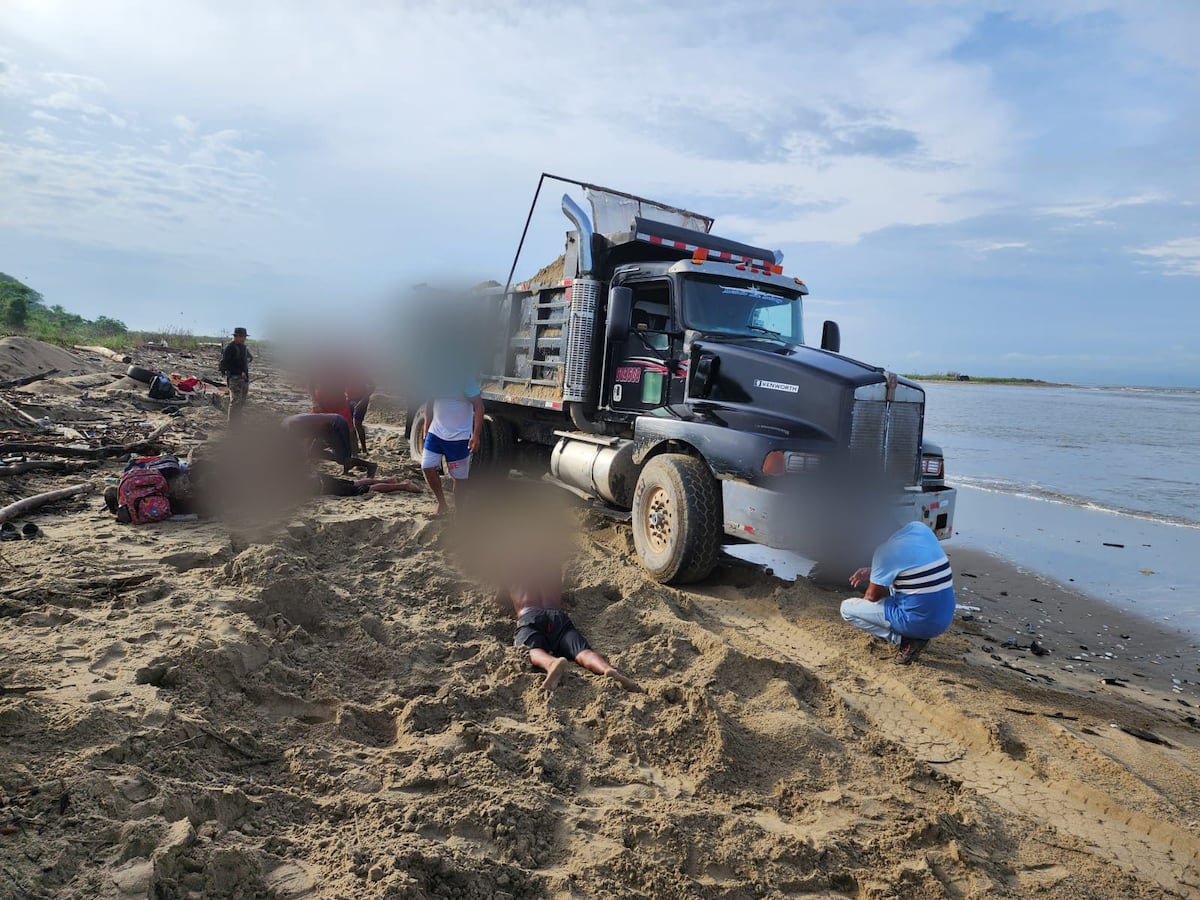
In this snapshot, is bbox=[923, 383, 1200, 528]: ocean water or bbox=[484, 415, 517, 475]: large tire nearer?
bbox=[484, 415, 517, 475]: large tire

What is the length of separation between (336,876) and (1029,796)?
10.2ft

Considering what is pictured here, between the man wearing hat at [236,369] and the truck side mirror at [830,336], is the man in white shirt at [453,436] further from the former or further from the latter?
the man wearing hat at [236,369]

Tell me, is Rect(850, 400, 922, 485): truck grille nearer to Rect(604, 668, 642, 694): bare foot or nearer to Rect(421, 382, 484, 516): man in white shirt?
Rect(604, 668, 642, 694): bare foot

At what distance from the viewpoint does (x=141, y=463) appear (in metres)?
6.52

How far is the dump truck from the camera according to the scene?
5598mm

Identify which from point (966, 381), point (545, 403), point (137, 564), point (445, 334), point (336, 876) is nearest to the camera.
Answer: point (336, 876)

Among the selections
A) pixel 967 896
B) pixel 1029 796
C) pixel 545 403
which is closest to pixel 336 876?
pixel 967 896

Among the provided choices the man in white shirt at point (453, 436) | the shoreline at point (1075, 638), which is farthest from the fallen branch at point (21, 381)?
the shoreline at point (1075, 638)

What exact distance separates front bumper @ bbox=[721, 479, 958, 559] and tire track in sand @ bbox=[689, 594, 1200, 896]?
73 cm

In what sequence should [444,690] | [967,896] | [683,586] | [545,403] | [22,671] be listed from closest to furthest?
[967,896], [22,671], [444,690], [683,586], [545,403]

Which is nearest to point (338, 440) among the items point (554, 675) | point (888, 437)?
point (554, 675)

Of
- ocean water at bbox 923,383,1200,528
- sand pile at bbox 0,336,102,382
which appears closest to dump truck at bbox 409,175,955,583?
ocean water at bbox 923,383,1200,528

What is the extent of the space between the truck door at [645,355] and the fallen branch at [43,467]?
6014 mm

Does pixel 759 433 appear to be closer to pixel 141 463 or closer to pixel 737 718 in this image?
pixel 737 718
